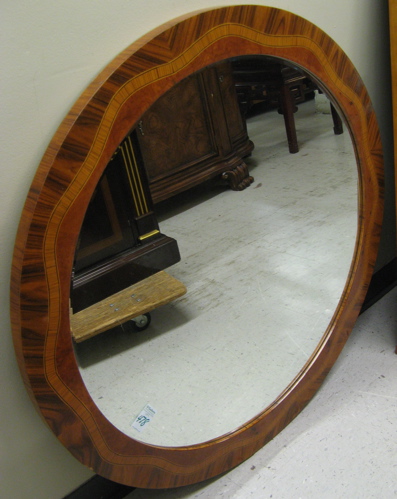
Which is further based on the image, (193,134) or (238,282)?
(238,282)

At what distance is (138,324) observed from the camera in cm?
100

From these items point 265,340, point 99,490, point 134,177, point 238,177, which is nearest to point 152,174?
point 134,177

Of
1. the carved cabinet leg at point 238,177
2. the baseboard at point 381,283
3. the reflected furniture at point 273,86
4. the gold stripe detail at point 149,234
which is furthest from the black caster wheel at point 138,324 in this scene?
the baseboard at point 381,283

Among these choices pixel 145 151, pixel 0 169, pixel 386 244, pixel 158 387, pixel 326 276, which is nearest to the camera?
pixel 0 169

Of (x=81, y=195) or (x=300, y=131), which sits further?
(x=300, y=131)

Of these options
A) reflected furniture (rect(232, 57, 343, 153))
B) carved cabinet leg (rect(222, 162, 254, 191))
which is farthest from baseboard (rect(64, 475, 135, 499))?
reflected furniture (rect(232, 57, 343, 153))

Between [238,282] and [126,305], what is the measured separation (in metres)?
0.30

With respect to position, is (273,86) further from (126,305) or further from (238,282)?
(126,305)

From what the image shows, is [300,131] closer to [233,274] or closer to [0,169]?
[233,274]

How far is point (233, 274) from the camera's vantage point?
1165mm

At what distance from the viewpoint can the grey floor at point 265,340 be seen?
1035mm

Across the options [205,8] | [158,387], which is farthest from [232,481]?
[205,8]

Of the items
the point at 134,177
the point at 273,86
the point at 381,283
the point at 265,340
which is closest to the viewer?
the point at 134,177

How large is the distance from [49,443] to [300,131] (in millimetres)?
836
